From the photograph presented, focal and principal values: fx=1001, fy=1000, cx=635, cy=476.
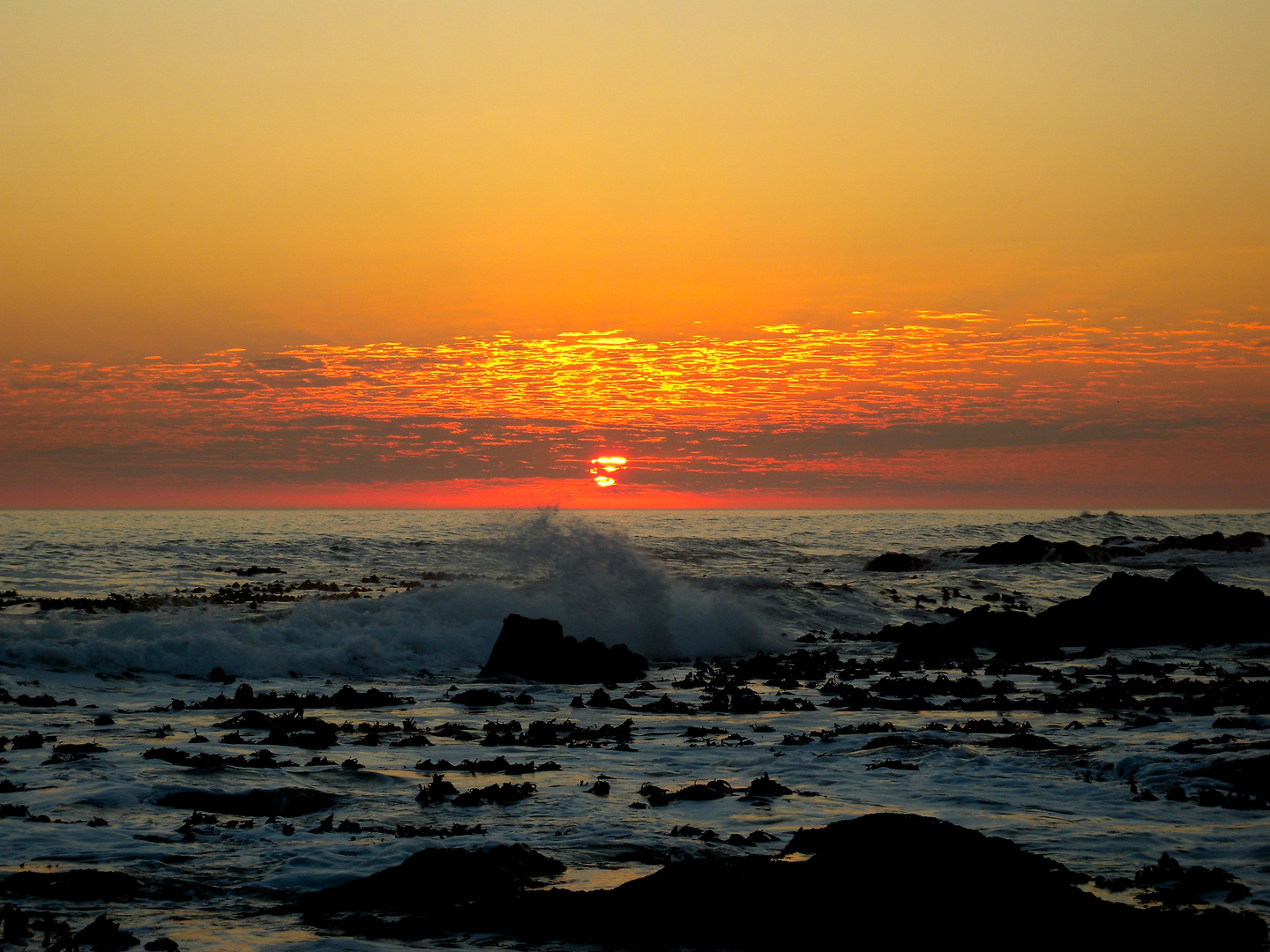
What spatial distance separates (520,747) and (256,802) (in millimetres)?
5196

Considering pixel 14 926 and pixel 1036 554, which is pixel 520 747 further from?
pixel 1036 554

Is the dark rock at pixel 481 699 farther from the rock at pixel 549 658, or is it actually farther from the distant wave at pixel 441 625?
the distant wave at pixel 441 625

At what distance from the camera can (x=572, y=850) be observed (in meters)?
10.1

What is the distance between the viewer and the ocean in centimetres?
968

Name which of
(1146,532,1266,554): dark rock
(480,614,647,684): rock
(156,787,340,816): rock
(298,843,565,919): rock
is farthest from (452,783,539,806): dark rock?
(1146,532,1266,554): dark rock

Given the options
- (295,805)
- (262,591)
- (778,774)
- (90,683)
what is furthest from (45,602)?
(778,774)

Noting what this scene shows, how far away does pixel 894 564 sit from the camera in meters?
61.6

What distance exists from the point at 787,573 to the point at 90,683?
41.2 metres

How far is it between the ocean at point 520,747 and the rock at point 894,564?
16.1m

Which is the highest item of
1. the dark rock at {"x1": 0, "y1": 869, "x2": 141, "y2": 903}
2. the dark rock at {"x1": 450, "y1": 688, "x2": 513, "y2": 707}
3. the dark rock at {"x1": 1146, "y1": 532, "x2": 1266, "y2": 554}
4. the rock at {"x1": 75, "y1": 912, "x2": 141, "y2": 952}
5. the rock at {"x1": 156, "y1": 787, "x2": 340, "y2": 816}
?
the dark rock at {"x1": 1146, "y1": 532, "x2": 1266, "y2": 554}

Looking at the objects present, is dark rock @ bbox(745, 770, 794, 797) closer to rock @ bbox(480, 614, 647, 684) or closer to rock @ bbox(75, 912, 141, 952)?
rock @ bbox(75, 912, 141, 952)

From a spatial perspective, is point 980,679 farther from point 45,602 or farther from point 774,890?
point 45,602

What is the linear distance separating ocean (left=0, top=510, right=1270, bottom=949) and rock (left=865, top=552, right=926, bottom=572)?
1605cm

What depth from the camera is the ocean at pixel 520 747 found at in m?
9.68
